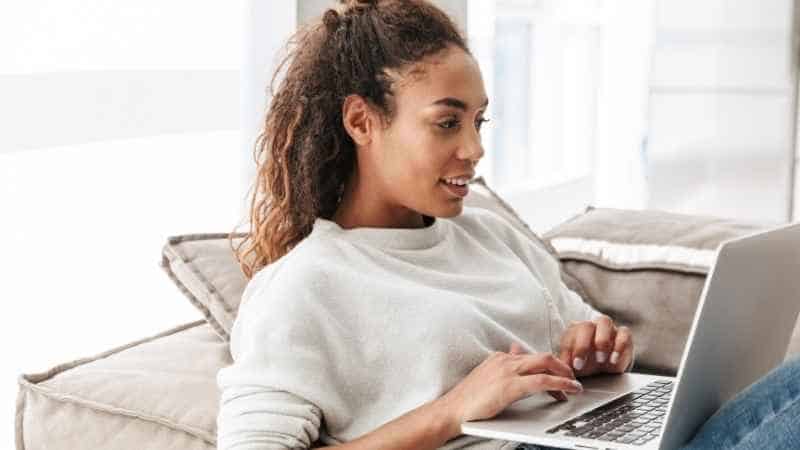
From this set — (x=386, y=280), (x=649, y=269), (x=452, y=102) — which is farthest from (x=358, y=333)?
(x=649, y=269)

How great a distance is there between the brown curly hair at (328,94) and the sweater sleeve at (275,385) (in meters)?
Answer: 0.20

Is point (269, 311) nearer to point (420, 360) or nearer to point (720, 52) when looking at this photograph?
point (420, 360)

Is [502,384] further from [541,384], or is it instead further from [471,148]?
[471,148]

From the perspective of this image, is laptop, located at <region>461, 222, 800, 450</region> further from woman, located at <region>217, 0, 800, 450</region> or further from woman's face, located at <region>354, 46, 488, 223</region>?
woman's face, located at <region>354, 46, 488, 223</region>

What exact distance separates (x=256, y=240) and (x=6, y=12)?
0.52 m

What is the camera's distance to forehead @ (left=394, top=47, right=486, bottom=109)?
1425mm

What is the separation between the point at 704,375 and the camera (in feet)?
3.88

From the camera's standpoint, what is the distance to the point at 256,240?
1.55m

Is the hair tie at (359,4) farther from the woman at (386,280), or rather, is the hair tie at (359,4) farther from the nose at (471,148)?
the nose at (471,148)

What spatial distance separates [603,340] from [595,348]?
16 millimetres

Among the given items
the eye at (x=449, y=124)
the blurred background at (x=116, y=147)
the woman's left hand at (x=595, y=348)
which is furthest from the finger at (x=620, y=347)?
the blurred background at (x=116, y=147)

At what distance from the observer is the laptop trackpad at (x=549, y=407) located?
128 centimetres

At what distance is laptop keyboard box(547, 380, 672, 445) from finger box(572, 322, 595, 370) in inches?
3.0

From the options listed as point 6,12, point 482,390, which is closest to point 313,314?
point 482,390
